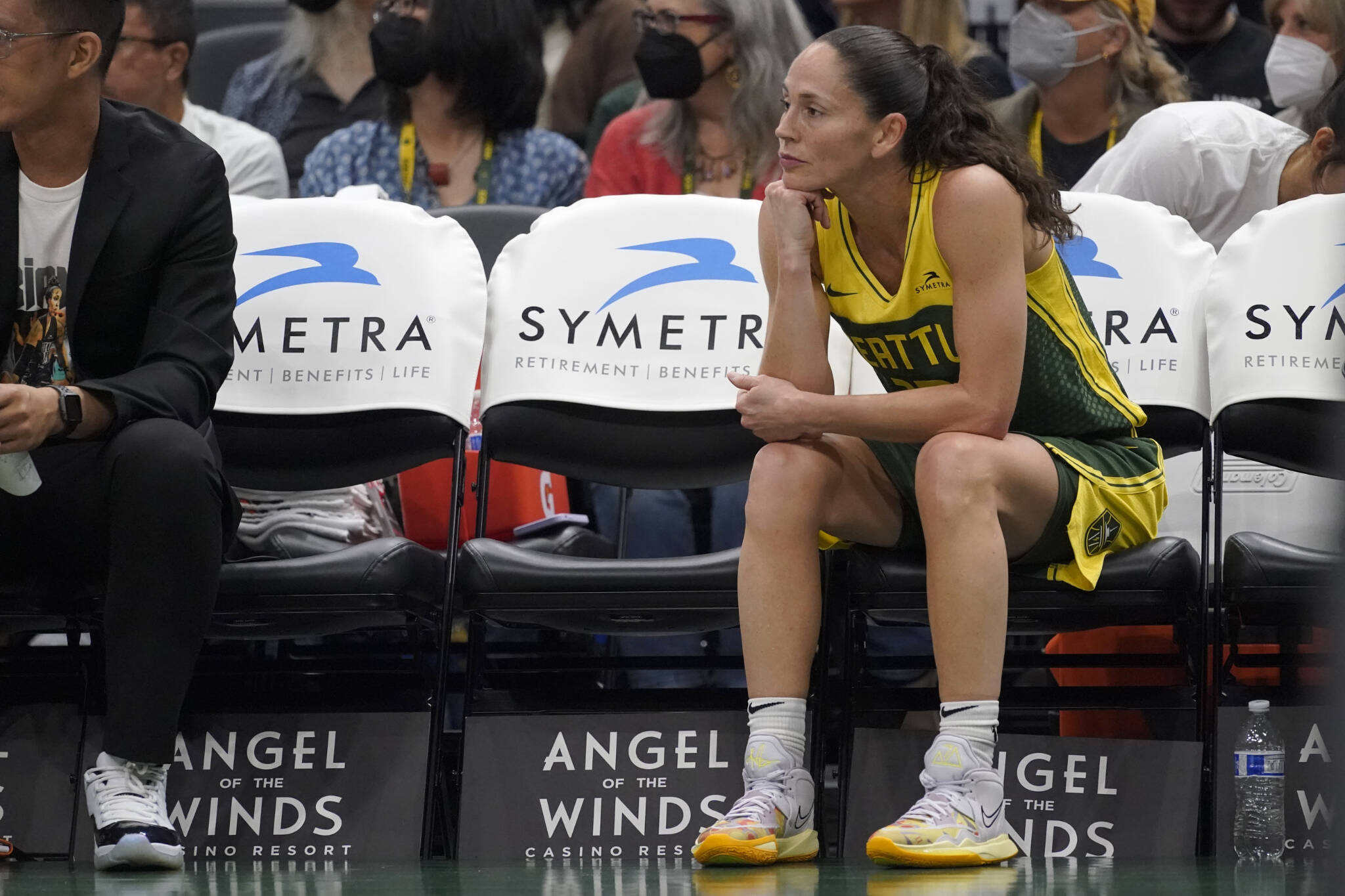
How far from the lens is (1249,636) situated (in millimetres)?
3023

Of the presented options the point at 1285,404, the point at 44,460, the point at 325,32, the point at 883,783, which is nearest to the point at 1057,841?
the point at 883,783

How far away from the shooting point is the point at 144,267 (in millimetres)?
2645

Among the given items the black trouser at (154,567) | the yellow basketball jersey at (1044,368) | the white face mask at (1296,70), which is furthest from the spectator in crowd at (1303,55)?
the black trouser at (154,567)

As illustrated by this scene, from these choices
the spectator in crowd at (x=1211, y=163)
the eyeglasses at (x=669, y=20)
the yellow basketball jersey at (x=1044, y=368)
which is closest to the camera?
the yellow basketball jersey at (x=1044, y=368)

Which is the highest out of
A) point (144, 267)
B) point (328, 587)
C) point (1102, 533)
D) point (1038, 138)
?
point (1038, 138)

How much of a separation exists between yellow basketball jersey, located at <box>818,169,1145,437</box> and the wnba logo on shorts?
0.18 m

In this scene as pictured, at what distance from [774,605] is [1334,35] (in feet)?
7.81

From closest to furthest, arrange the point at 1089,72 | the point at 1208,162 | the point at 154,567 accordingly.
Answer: the point at 154,567, the point at 1208,162, the point at 1089,72

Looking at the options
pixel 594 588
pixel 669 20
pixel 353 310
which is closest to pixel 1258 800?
pixel 594 588

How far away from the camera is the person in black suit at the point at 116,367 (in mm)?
2373

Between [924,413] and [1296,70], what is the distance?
6.81 feet

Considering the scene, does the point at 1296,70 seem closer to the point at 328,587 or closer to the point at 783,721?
the point at 783,721

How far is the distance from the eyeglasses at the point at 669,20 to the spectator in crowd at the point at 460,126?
285mm

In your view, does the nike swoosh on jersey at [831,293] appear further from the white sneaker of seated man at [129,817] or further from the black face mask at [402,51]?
the black face mask at [402,51]
